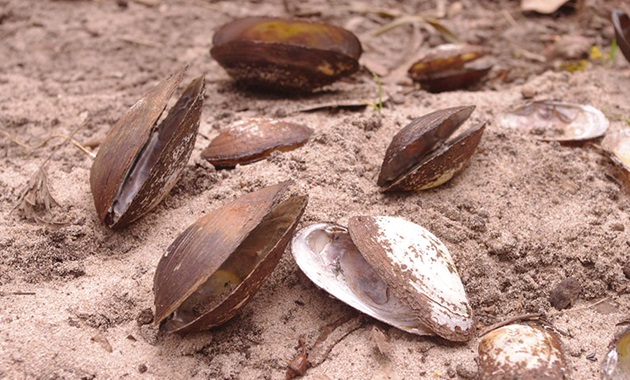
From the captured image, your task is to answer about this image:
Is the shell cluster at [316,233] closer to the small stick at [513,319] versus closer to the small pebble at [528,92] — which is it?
the small stick at [513,319]

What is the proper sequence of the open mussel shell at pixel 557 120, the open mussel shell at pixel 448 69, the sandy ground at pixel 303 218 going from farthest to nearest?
the open mussel shell at pixel 448 69 → the open mussel shell at pixel 557 120 → the sandy ground at pixel 303 218

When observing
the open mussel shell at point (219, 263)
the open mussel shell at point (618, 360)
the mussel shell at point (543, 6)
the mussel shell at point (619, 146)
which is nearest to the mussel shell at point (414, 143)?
the open mussel shell at point (219, 263)

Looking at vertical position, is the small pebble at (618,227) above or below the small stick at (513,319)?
above

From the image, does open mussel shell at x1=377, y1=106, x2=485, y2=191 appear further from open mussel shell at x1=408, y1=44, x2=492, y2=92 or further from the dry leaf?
the dry leaf

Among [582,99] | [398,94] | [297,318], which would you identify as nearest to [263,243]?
[297,318]

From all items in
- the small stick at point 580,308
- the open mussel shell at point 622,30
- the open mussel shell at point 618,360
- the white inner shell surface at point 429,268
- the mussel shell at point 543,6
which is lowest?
the mussel shell at point 543,6

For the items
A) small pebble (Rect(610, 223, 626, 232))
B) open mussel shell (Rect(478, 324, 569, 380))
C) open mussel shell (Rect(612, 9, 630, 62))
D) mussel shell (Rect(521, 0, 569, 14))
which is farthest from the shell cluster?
mussel shell (Rect(521, 0, 569, 14))

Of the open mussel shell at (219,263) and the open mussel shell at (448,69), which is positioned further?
the open mussel shell at (448,69)

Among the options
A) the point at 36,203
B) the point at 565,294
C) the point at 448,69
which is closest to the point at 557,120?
the point at 448,69
